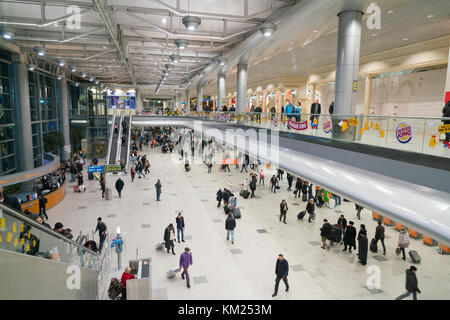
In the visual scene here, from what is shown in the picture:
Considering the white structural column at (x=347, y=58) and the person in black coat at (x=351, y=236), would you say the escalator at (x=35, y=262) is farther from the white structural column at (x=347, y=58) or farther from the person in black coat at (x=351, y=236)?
the white structural column at (x=347, y=58)

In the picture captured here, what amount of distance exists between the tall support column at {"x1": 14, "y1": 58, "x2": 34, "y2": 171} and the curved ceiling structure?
17181mm

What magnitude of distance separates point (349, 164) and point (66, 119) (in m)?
27.6

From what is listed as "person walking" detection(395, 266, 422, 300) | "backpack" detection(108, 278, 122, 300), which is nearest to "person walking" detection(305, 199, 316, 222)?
"person walking" detection(395, 266, 422, 300)

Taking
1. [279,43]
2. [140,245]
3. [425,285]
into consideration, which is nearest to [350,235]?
[425,285]

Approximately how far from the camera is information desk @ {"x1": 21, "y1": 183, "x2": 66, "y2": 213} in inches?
534

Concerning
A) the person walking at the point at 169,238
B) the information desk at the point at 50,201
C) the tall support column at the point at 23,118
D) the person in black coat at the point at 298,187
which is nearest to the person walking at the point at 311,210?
the person in black coat at the point at 298,187

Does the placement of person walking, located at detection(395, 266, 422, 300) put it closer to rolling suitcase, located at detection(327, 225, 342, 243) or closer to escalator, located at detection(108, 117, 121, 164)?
rolling suitcase, located at detection(327, 225, 342, 243)

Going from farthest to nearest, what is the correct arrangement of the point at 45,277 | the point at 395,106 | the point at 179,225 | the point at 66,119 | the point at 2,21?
1. the point at 66,119
2. the point at 395,106
3. the point at 2,21
4. the point at 179,225
5. the point at 45,277

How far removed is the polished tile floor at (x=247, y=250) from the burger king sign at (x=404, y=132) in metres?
4.22

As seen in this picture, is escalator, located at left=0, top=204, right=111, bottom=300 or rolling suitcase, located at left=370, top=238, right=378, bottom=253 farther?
rolling suitcase, located at left=370, top=238, right=378, bottom=253

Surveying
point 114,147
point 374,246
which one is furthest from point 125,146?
point 374,246

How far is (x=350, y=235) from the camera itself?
1007cm

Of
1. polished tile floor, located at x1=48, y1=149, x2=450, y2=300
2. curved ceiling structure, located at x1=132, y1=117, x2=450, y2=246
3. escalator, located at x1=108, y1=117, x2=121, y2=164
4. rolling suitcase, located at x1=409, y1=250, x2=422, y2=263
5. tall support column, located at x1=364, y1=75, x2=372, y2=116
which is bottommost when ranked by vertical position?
polished tile floor, located at x1=48, y1=149, x2=450, y2=300
